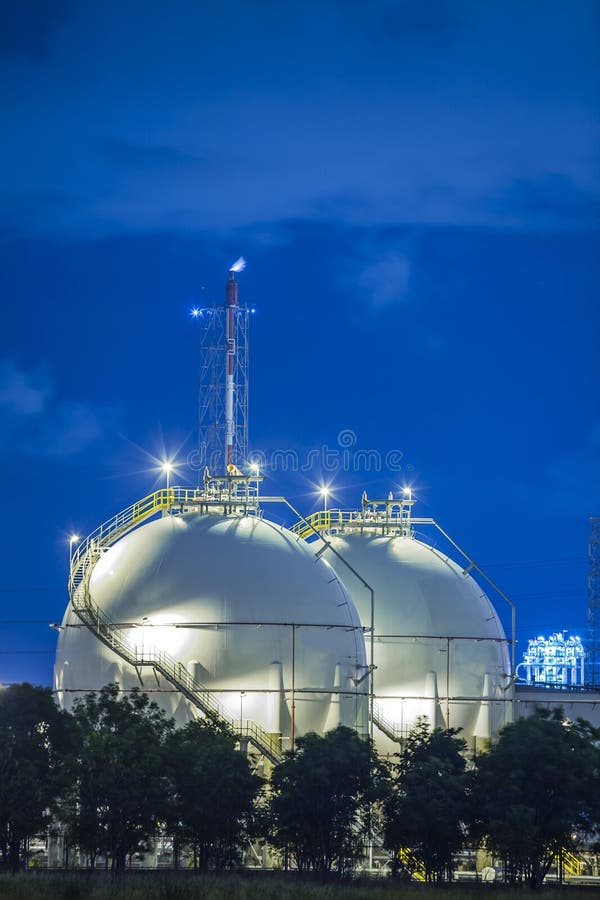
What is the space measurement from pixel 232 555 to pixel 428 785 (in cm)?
1239

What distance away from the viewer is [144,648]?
59562 millimetres

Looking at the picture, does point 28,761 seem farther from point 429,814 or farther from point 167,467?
point 167,467

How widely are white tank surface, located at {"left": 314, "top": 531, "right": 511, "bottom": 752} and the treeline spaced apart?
14091 millimetres

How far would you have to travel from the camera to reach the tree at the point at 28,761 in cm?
5050

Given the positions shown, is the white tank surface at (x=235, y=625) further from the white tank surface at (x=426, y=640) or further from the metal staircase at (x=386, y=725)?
the white tank surface at (x=426, y=640)

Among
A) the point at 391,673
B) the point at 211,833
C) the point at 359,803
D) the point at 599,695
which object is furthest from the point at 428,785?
the point at 599,695

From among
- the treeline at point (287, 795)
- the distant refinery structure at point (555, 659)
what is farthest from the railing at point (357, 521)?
the distant refinery structure at point (555, 659)

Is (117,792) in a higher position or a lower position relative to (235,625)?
lower

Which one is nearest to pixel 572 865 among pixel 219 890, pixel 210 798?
pixel 210 798

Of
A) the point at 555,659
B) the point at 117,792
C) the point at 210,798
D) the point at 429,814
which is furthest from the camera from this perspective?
the point at 555,659

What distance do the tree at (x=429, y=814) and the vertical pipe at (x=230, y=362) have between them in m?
20.7

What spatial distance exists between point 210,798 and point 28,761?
219 inches

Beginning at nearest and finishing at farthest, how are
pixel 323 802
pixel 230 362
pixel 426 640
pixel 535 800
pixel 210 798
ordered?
pixel 535 800, pixel 210 798, pixel 323 802, pixel 426 640, pixel 230 362

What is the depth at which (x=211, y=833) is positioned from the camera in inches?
2061
